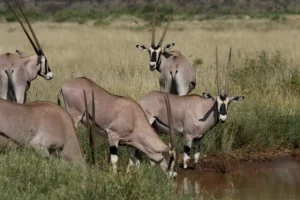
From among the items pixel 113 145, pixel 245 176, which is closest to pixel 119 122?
pixel 113 145

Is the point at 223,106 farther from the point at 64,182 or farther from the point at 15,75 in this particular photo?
the point at 64,182

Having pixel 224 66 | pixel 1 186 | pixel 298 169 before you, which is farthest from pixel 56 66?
pixel 1 186

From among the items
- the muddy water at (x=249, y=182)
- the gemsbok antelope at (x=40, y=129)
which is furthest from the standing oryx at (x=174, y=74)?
the gemsbok antelope at (x=40, y=129)

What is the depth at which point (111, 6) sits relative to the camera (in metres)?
82.0

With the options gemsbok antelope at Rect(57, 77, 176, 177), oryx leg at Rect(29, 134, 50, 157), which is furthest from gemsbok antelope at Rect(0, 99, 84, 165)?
gemsbok antelope at Rect(57, 77, 176, 177)

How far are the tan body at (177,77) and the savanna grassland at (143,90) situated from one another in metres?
0.68

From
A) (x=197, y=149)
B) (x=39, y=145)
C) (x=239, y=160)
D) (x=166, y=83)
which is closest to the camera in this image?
(x=39, y=145)

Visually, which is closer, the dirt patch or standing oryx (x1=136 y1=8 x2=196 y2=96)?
the dirt patch

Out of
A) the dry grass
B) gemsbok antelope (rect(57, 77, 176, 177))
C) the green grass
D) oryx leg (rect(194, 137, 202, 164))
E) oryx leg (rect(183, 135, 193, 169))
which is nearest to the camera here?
the green grass

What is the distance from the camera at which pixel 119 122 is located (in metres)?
9.20

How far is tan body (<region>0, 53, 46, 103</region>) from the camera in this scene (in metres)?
11.3

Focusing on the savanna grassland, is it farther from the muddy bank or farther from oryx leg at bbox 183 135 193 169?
oryx leg at bbox 183 135 193 169

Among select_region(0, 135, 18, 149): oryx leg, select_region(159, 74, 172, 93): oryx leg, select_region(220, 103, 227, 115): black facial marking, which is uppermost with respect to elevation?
select_region(0, 135, 18, 149): oryx leg

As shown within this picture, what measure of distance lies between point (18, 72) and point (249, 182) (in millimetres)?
3796
